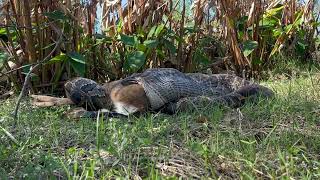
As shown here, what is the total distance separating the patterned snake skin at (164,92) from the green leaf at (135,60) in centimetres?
57

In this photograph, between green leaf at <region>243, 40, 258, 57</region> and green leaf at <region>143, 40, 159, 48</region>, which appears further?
green leaf at <region>243, 40, 258, 57</region>

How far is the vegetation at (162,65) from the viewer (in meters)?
1.93

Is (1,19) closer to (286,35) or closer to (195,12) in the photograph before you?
(195,12)

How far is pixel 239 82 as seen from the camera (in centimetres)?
428

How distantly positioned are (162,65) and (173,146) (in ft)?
9.65

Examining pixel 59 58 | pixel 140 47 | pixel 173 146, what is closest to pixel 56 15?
pixel 59 58

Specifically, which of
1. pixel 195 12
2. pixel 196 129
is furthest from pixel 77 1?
pixel 196 129

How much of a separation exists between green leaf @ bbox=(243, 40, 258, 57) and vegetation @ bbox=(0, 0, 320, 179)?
1 centimetres

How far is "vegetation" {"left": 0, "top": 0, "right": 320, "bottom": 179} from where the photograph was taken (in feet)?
6.33

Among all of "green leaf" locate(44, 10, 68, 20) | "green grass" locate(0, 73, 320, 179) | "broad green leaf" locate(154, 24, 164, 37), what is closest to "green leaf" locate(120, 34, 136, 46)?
"broad green leaf" locate(154, 24, 164, 37)

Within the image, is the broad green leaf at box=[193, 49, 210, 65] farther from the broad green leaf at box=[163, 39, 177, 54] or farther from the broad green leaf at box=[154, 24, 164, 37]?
the broad green leaf at box=[154, 24, 164, 37]

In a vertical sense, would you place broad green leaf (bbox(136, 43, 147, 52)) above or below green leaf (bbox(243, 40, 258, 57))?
above

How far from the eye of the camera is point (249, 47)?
532cm

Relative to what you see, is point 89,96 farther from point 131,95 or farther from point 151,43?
point 151,43
